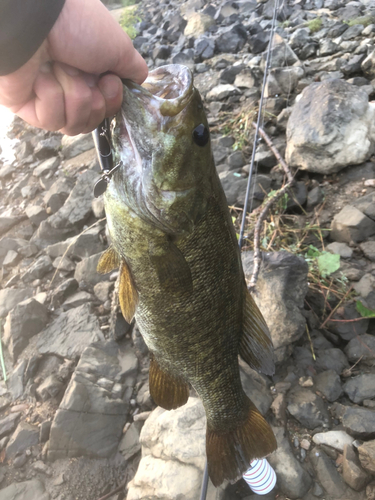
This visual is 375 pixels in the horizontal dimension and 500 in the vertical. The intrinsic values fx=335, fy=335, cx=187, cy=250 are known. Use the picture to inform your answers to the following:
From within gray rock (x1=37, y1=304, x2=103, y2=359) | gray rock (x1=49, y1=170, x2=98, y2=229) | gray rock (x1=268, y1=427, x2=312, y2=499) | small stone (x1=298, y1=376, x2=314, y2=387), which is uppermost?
gray rock (x1=49, y1=170, x2=98, y2=229)

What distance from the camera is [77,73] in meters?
1.45

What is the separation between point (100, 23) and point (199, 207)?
2.77ft

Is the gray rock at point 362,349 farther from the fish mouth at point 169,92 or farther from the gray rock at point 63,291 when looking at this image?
the gray rock at point 63,291

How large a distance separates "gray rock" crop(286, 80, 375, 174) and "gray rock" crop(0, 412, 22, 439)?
452cm

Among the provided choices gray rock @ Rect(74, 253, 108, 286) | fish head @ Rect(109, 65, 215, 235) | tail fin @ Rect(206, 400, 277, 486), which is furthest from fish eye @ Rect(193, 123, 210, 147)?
gray rock @ Rect(74, 253, 108, 286)

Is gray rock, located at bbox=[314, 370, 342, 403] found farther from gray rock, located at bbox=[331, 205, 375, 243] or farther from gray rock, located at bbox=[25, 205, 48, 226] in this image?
gray rock, located at bbox=[25, 205, 48, 226]

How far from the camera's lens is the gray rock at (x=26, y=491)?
2840 millimetres

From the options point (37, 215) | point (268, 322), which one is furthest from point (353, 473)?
point (37, 215)

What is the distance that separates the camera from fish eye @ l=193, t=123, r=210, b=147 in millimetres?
1486

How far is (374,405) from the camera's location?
2.68 m

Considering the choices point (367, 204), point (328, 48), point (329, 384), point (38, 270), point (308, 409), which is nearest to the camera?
point (308, 409)

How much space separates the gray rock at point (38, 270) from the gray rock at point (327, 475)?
4.25 m

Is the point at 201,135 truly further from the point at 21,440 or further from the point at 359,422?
the point at 21,440

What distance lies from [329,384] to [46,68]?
3017 mm
